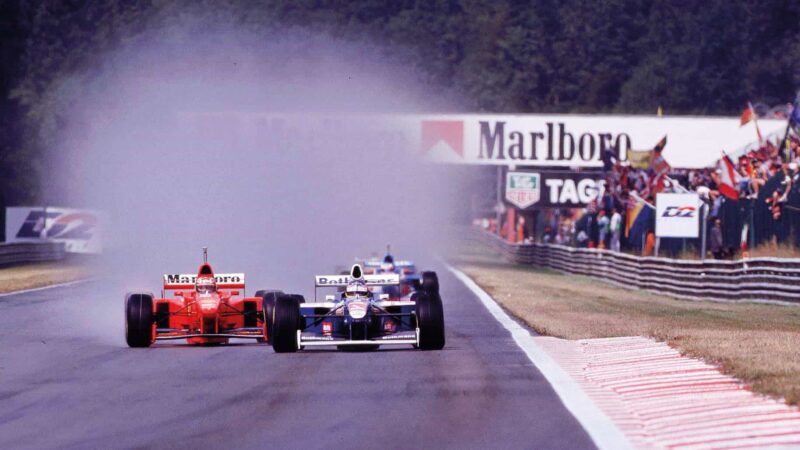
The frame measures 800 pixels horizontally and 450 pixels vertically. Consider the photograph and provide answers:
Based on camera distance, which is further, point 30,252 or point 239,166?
point 239,166


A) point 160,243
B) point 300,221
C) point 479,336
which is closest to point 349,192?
point 300,221

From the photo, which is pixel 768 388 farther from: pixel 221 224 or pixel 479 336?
pixel 221 224

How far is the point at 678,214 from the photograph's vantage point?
36.6 metres

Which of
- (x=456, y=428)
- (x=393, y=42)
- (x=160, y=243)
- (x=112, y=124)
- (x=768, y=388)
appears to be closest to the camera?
(x=456, y=428)

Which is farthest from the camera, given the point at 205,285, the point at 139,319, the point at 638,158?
the point at 638,158

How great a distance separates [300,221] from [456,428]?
6389cm

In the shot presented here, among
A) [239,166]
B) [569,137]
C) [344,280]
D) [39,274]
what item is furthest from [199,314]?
[239,166]

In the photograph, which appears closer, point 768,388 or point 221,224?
point 768,388

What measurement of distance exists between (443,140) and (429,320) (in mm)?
44798

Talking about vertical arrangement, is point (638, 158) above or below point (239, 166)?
above

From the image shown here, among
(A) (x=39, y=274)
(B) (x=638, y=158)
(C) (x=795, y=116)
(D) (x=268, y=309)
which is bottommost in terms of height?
(A) (x=39, y=274)

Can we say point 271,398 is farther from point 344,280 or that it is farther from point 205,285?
point 205,285

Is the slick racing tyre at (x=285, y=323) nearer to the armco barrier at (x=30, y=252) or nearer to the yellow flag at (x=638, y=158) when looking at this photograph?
the armco barrier at (x=30, y=252)

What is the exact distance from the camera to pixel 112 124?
3219 inches
